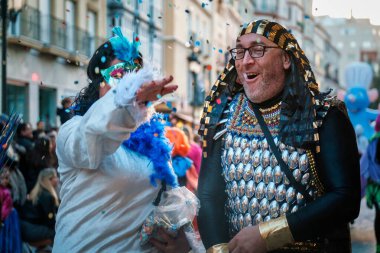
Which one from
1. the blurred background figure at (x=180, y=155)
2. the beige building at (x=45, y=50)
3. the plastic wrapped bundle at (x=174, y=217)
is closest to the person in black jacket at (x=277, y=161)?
the plastic wrapped bundle at (x=174, y=217)

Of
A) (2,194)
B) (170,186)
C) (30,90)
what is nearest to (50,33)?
(30,90)

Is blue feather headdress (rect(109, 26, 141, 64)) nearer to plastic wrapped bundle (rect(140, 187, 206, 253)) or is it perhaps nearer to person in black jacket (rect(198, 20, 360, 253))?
person in black jacket (rect(198, 20, 360, 253))

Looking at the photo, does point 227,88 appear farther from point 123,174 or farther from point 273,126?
point 123,174

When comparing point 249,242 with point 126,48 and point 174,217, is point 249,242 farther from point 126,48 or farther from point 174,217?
point 126,48

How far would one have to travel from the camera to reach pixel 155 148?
285cm

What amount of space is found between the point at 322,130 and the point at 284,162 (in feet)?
0.63

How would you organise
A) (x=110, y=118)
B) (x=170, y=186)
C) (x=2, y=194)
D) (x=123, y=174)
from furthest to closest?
(x=2, y=194), (x=170, y=186), (x=123, y=174), (x=110, y=118)

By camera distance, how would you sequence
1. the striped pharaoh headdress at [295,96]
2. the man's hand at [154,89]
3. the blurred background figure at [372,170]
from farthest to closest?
the blurred background figure at [372,170], the striped pharaoh headdress at [295,96], the man's hand at [154,89]

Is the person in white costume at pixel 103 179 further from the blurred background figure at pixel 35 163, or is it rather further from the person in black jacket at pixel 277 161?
the blurred background figure at pixel 35 163

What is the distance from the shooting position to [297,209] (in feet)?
7.39

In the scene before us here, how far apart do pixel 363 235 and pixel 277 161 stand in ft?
21.2

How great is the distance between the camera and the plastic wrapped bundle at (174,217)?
2670mm

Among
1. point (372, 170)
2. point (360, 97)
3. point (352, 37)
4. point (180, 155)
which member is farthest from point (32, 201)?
point (352, 37)

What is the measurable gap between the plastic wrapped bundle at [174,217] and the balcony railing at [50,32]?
1380 cm
